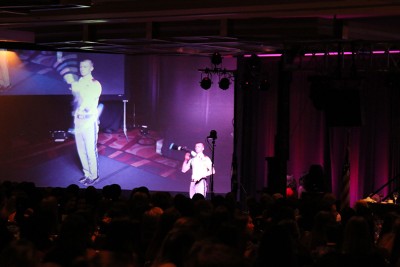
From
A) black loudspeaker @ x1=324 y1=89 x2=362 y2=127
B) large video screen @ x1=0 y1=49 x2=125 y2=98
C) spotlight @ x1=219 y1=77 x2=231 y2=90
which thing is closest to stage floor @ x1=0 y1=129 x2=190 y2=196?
large video screen @ x1=0 y1=49 x2=125 y2=98

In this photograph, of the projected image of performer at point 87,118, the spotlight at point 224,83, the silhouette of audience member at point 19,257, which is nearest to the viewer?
the silhouette of audience member at point 19,257

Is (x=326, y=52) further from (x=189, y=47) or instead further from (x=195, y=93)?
(x=195, y=93)

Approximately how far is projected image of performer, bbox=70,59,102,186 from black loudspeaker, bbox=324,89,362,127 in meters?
5.50

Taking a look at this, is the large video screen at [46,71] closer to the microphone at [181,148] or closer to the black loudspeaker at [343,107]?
the microphone at [181,148]

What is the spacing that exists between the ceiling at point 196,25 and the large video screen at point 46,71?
0.88 ft

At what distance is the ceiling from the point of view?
1038 cm

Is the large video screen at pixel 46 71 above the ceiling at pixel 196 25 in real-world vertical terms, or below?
below

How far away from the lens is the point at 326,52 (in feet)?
45.3

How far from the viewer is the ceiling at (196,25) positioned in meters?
10.4

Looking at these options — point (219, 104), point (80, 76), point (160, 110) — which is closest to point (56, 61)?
point (80, 76)

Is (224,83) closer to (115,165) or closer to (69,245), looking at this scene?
(115,165)

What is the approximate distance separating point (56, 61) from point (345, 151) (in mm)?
6660

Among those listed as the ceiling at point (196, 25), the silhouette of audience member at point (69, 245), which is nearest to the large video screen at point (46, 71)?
the ceiling at point (196, 25)

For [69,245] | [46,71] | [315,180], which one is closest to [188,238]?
[69,245]
